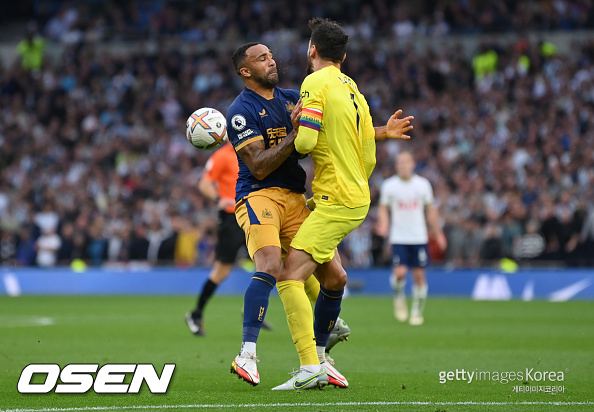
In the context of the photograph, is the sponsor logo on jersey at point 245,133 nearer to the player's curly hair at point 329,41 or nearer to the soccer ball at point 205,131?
the player's curly hair at point 329,41

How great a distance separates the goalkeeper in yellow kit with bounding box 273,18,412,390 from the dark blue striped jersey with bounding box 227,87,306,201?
0.89ft

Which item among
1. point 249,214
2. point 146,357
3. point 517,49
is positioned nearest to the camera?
point 249,214

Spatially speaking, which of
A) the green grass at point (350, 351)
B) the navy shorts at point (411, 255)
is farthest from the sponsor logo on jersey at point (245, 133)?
the navy shorts at point (411, 255)

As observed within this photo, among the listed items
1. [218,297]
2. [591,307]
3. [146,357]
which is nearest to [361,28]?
[218,297]

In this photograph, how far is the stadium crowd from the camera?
69.8ft

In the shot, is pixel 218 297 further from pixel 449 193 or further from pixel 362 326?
pixel 362 326

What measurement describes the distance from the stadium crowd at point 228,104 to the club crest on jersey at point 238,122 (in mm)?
14091

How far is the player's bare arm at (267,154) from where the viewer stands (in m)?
6.58

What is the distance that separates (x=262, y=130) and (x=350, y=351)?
135 inches

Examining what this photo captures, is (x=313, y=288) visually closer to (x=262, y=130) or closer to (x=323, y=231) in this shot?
(x=323, y=231)

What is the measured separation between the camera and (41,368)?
6.41 meters

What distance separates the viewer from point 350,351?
9523 mm

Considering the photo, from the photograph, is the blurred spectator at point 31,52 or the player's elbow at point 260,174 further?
the blurred spectator at point 31,52

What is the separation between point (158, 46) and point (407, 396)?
25471mm
